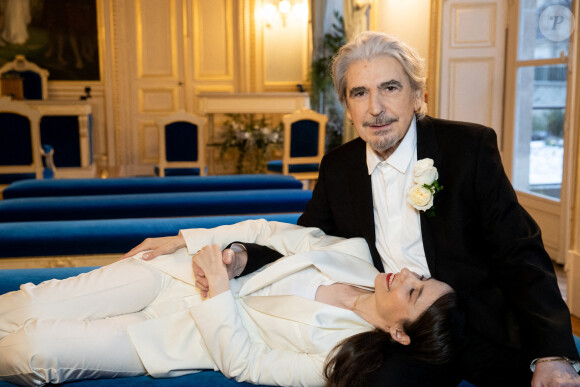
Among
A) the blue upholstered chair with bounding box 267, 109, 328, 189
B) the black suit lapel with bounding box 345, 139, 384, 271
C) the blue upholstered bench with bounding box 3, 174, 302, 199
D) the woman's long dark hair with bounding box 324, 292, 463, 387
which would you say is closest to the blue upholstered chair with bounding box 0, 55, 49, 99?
the blue upholstered chair with bounding box 267, 109, 328, 189

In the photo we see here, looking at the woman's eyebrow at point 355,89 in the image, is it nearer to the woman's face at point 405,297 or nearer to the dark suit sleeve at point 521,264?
the dark suit sleeve at point 521,264

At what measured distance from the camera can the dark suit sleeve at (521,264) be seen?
163 cm

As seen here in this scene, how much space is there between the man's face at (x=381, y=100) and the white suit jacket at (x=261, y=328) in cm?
41

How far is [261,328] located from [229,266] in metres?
0.27

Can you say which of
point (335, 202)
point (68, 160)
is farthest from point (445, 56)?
point (68, 160)

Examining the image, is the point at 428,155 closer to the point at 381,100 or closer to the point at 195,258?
the point at 381,100

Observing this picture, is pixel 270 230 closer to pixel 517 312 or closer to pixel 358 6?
pixel 517 312

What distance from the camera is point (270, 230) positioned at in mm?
2404

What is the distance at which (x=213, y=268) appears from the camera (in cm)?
203

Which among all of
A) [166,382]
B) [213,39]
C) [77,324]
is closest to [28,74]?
[213,39]

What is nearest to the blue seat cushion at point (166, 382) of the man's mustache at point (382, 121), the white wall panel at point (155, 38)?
the man's mustache at point (382, 121)

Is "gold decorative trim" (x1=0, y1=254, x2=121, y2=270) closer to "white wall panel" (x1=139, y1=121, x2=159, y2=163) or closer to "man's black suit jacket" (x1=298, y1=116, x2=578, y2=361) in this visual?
"man's black suit jacket" (x1=298, y1=116, x2=578, y2=361)

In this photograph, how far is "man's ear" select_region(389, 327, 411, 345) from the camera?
181cm

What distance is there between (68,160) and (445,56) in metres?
5.35
